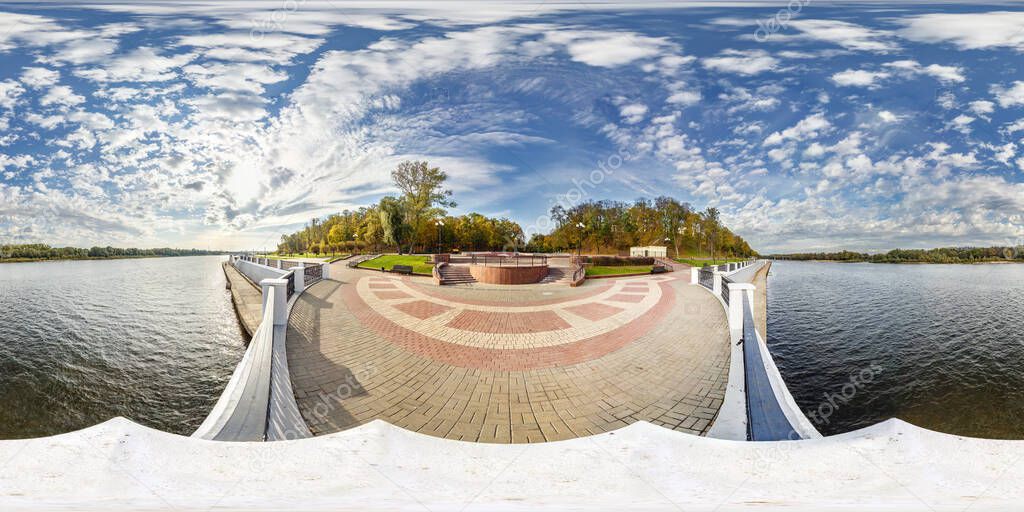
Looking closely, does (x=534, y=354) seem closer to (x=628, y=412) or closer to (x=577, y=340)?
(x=577, y=340)

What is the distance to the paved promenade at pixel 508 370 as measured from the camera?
2641 millimetres

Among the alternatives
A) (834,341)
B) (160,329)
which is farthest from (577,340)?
(160,329)

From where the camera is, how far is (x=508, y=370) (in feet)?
11.5

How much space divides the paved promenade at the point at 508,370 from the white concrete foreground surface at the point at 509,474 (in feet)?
4.02

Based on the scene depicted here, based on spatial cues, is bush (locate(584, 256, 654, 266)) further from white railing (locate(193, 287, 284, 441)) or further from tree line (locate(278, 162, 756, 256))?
white railing (locate(193, 287, 284, 441))

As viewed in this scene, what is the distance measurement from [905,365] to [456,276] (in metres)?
13.0

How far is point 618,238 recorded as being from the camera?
35969mm

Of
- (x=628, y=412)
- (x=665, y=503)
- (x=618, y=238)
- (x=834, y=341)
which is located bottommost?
(x=834, y=341)

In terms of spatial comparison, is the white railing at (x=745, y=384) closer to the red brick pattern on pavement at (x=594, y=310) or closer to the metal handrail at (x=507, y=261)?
the red brick pattern on pavement at (x=594, y=310)

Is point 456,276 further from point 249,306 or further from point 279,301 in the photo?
point 279,301

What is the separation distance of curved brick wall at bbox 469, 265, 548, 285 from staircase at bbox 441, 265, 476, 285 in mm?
675

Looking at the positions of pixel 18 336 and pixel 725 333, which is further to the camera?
pixel 18 336

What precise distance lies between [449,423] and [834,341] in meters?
12.2

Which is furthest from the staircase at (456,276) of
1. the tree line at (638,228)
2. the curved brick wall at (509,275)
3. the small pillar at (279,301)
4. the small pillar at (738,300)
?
the tree line at (638,228)
